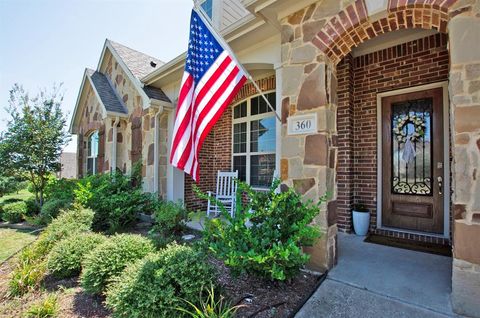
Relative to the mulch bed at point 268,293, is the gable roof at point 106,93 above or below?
above

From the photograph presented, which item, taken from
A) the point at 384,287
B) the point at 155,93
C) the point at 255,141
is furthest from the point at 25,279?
the point at 255,141

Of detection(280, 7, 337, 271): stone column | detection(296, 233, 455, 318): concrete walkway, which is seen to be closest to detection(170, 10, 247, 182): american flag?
detection(280, 7, 337, 271): stone column

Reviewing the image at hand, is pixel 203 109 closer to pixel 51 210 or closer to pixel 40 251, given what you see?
pixel 40 251

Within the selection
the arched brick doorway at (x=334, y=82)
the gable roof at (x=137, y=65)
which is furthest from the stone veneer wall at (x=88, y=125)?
the arched brick doorway at (x=334, y=82)

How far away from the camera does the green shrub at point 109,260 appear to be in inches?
96.3

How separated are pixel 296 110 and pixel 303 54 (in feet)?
2.34

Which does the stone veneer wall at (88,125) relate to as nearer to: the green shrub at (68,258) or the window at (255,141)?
the window at (255,141)

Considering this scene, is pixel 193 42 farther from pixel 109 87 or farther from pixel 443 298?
pixel 109 87

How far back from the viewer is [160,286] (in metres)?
1.95

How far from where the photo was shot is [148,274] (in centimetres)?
205

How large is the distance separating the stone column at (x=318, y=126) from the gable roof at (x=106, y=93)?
5.49 meters

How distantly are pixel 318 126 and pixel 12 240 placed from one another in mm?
6327

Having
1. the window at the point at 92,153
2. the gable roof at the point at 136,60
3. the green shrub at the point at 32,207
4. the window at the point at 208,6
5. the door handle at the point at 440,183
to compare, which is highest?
the window at the point at 208,6

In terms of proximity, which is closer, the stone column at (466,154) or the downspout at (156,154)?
the stone column at (466,154)
